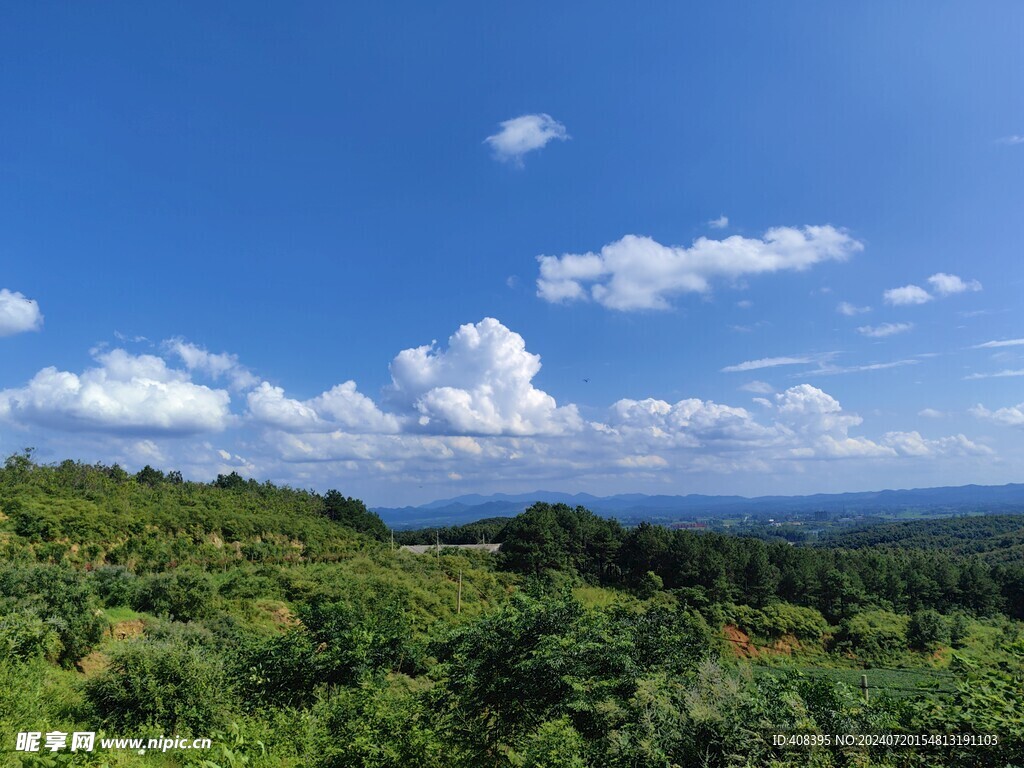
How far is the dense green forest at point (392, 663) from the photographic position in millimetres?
6215

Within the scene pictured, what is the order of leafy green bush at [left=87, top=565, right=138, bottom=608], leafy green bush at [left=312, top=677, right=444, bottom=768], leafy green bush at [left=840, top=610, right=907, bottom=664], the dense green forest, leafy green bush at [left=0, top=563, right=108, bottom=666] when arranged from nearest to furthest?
the dense green forest
leafy green bush at [left=312, top=677, right=444, bottom=768]
leafy green bush at [left=0, top=563, right=108, bottom=666]
leafy green bush at [left=87, top=565, right=138, bottom=608]
leafy green bush at [left=840, top=610, right=907, bottom=664]

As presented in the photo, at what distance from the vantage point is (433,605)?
33656 millimetres

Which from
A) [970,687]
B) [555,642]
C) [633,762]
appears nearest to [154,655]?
[555,642]

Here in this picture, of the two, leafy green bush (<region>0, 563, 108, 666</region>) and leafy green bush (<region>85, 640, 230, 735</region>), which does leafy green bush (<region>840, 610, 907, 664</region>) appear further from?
leafy green bush (<region>0, 563, 108, 666</region>)

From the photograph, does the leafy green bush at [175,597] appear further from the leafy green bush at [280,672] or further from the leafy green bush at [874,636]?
the leafy green bush at [874,636]

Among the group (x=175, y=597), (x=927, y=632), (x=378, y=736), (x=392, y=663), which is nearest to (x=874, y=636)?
(x=927, y=632)

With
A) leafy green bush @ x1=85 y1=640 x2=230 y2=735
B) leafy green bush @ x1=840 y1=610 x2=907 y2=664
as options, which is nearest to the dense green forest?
leafy green bush @ x1=85 y1=640 x2=230 y2=735

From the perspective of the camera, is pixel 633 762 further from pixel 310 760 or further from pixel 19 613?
pixel 19 613

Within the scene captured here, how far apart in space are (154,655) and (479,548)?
50756 mm

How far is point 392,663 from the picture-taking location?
15.7m

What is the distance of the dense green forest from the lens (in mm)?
6215

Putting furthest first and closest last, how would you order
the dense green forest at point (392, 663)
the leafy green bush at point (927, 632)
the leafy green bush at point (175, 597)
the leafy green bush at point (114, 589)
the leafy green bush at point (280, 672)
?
the leafy green bush at point (927, 632) → the leafy green bush at point (175, 597) → the leafy green bush at point (114, 589) → the leafy green bush at point (280, 672) → the dense green forest at point (392, 663)

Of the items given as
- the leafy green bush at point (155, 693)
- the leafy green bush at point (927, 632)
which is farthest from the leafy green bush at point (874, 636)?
the leafy green bush at point (155, 693)

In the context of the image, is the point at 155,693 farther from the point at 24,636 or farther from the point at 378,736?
the point at 378,736
